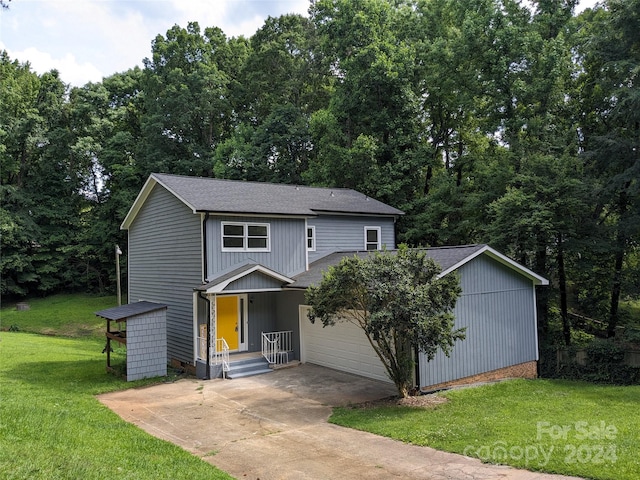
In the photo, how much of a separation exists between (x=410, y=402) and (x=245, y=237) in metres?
7.70

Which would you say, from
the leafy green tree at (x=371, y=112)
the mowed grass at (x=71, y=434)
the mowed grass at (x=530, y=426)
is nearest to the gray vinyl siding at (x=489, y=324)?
the mowed grass at (x=530, y=426)

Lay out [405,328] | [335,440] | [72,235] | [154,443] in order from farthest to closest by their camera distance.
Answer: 1. [72,235]
2. [405,328]
3. [335,440]
4. [154,443]

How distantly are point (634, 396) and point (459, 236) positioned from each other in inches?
512

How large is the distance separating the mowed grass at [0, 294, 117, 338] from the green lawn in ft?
45.2

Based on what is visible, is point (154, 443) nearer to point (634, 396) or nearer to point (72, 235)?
point (634, 396)

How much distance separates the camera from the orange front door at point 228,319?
50.2ft

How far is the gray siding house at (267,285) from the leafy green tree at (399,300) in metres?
1.40

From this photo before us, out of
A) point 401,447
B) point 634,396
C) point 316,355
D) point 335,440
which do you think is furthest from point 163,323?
point 634,396

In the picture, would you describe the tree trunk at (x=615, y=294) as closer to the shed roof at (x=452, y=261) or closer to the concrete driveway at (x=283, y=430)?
the shed roof at (x=452, y=261)

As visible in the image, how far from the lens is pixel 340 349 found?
48.2 ft

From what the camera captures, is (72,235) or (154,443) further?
(72,235)

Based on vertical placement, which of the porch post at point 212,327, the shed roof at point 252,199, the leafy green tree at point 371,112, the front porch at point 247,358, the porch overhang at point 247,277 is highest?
the leafy green tree at point 371,112

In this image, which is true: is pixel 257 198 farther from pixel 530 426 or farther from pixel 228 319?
pixel 530 426

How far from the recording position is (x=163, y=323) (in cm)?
1408
